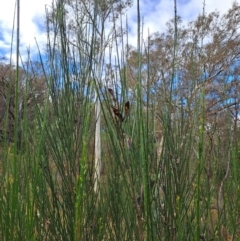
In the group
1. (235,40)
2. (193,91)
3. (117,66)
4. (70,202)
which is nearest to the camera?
(117,66)

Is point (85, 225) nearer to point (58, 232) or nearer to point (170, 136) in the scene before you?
point (58, 232)

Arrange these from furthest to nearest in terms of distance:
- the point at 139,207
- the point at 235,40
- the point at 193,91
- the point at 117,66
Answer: the point at 235,40 < the point at 193,91 < the point at 117,66 < the point at 139,207

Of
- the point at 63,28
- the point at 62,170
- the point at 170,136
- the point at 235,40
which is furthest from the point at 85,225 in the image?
the point at 235,40

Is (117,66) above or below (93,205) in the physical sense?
above

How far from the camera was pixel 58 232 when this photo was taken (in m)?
1.24

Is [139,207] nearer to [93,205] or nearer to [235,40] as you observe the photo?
[93,205]

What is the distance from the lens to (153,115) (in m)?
1.06

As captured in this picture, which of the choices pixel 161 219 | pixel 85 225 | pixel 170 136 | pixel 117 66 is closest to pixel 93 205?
pixel 85 225

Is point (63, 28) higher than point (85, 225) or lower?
higher

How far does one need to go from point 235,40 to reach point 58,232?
11396 mm

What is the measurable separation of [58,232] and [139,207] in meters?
0.51

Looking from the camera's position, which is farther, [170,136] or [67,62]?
[67,62]

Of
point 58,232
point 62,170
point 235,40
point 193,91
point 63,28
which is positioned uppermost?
point 235,40

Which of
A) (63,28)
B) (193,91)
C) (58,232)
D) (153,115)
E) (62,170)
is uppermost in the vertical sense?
(63,28)
